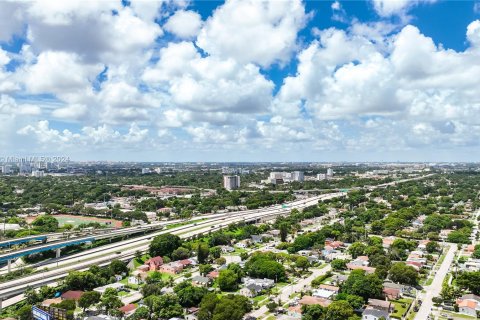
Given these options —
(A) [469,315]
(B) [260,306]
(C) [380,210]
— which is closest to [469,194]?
(C) [380,210]

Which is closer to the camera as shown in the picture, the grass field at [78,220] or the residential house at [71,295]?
the residential house at [71,295]

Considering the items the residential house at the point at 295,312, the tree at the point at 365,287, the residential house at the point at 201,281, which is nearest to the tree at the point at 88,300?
the residential house at the point at 201,281

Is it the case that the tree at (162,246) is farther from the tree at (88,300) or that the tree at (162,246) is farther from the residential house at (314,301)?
the residential house at (314,301)

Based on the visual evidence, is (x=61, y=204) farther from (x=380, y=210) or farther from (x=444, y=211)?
(x=444, y=211)

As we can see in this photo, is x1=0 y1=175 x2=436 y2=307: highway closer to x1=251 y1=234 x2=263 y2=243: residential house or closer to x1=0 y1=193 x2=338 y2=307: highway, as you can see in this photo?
x1=0 y1=193 x2=338 y2=307: highway

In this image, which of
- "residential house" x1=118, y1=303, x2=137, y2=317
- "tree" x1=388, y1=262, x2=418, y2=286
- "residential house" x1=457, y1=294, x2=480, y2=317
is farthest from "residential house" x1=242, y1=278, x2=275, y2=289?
"residential house" x1=457, y1=294, x2=480, y2=317

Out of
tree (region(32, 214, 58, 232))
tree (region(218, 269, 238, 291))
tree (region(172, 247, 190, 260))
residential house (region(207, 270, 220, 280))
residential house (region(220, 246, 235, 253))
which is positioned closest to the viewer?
tree (region(218, 269, 238, 291))
